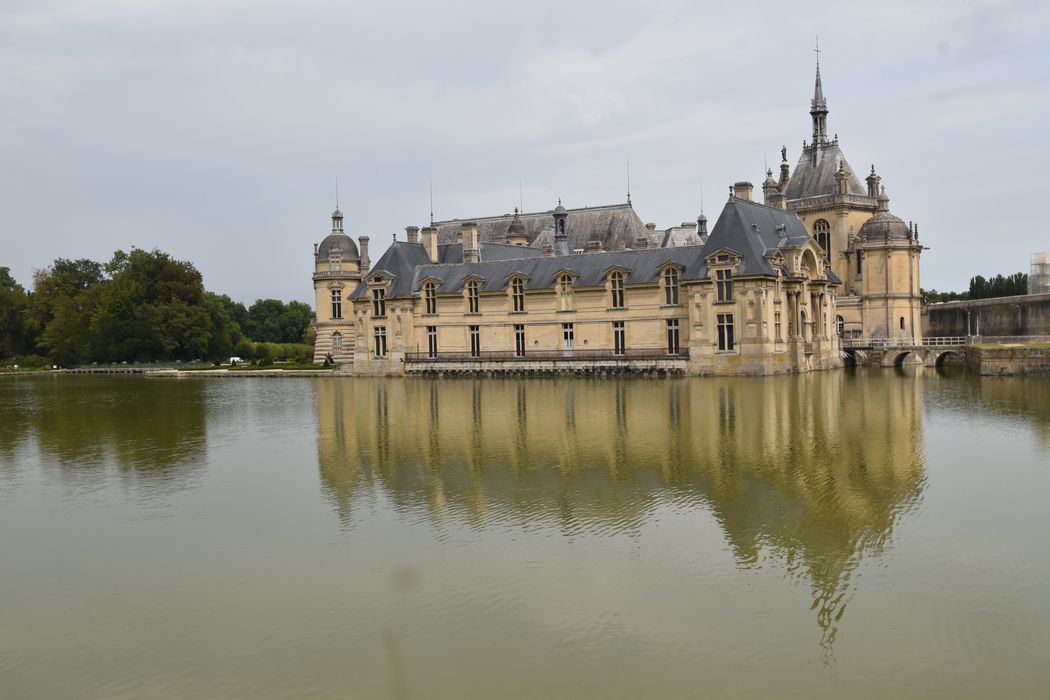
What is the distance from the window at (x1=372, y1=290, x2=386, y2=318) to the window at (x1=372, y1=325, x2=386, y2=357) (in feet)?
2.48

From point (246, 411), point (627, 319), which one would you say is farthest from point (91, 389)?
point (627, 319)

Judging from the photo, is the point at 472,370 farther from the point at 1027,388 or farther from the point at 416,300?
the point at 1027,388

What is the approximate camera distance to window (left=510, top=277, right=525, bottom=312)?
50625mm

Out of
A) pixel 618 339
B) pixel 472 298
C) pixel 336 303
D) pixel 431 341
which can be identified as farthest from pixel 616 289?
pixel 336 303

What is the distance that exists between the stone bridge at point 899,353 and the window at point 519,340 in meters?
17.6

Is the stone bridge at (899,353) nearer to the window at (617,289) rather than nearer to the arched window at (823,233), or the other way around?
the arched window at (823,233)

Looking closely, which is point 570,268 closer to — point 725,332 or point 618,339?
point 618,339

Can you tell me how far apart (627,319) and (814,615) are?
1528 inches

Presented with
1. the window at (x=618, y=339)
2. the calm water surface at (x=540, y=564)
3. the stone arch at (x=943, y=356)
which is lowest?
the calm water surface at (x=540, y=564)

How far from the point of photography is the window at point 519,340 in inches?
1996

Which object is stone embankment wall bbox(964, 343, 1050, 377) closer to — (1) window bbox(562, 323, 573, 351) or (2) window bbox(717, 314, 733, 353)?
(2) window bbox(717, 314, 733, 353)

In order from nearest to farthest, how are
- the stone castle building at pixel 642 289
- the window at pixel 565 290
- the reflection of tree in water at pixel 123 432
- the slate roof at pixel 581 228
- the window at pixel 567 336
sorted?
the reflection of tree in water at pixel 123 432 < the stone castle building at pixel 642 289 < the window at pixel 565 290 < the window at pixel 567 336 < the slate roof at pixel 581 228

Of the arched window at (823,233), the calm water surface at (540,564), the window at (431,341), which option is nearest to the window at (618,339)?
the window at (431,341)

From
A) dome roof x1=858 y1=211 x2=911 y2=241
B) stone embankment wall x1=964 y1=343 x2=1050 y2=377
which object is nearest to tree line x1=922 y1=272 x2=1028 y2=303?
dome roof x1=858 y1=211 x2=911 y2=241
